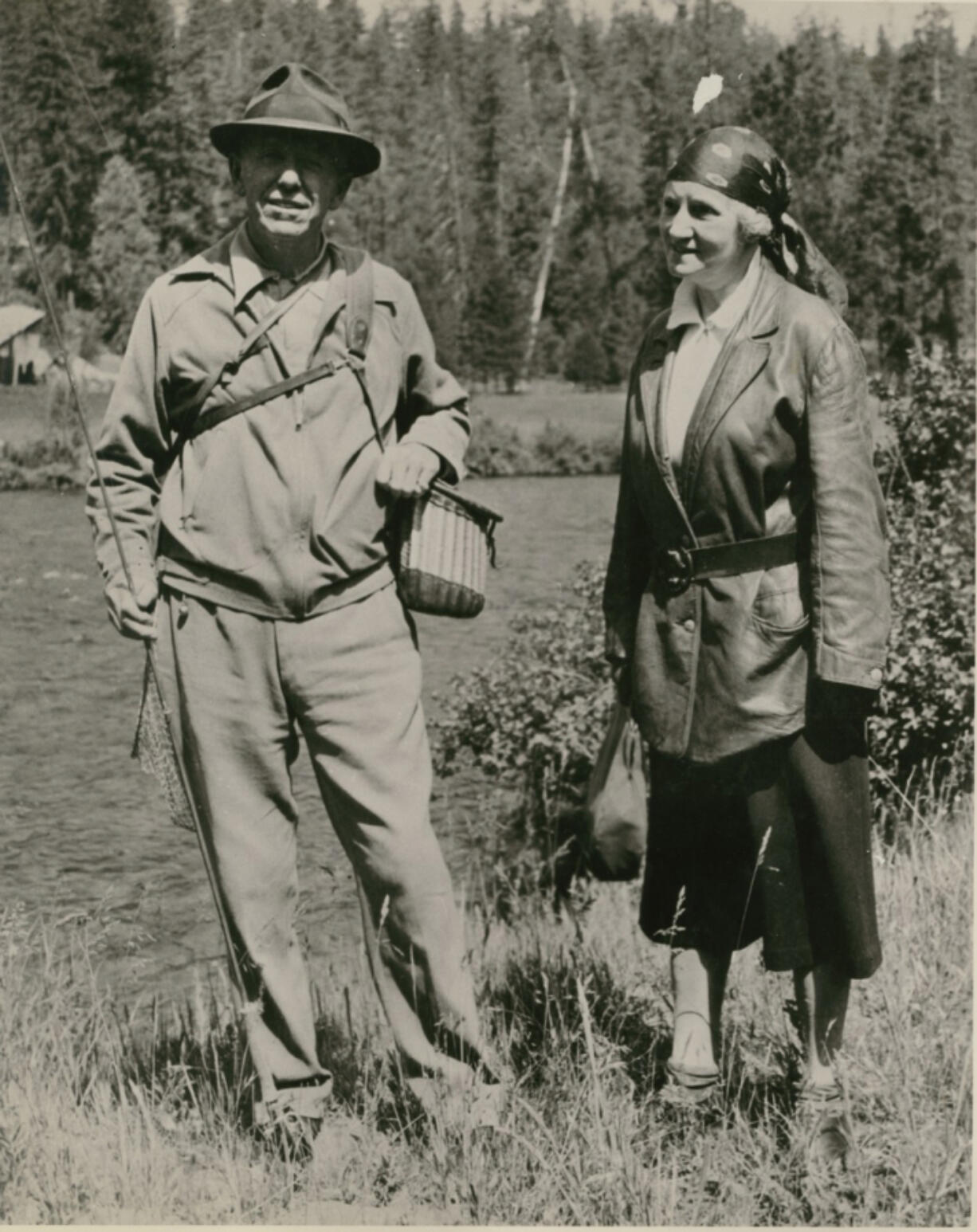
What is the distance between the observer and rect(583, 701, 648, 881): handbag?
3.32m

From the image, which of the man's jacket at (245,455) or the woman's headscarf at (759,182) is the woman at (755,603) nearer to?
the woman's headscarf at (759,182)

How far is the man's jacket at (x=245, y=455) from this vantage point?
3.01 meters

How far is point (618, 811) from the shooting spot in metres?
3.32

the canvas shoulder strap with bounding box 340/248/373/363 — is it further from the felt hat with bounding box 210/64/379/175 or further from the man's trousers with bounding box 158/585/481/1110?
the man's trousers with bounding box 158/585/481/1110

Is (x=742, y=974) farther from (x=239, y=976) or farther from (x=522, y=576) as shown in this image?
(x=522, y=576)

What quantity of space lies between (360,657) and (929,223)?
21.3m

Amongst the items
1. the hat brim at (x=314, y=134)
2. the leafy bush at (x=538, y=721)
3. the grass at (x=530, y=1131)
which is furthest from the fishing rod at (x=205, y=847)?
the leafy bush at (x=538, y=721)

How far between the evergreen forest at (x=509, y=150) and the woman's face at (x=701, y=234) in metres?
1.27

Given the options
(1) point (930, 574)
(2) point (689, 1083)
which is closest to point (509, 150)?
(1) point (930, 574)

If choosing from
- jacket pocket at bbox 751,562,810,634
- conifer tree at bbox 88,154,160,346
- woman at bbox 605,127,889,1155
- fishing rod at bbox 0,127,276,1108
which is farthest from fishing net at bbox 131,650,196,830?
conifer tree at bbox 88,154,160,346

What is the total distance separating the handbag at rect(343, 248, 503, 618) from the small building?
5601 millimetres

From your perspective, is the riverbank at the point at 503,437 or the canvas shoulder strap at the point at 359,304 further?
the riverbank at the point at 503,437

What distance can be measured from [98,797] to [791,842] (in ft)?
15.0

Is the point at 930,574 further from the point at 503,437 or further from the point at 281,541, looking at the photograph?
the point at 503,437
